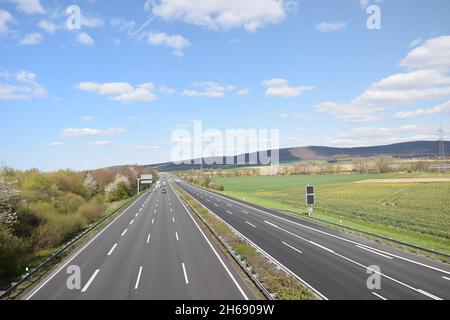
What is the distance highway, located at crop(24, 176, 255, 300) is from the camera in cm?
1542

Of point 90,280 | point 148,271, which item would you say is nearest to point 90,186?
point 148,271

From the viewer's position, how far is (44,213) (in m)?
35.8

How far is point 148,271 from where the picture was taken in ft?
62.6

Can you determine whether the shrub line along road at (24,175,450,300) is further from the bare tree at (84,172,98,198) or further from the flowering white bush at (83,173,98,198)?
the flowering white bush at (83,173,98,198)

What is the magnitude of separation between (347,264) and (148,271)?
1150 cm

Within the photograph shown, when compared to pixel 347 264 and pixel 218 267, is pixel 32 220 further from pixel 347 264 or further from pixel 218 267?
pixel 347 264

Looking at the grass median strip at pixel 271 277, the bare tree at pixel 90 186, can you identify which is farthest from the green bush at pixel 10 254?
the bare tree at pixel 90 186

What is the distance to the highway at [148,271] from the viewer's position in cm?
1542

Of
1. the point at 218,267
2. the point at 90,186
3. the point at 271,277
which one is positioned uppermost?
the point at 90,186

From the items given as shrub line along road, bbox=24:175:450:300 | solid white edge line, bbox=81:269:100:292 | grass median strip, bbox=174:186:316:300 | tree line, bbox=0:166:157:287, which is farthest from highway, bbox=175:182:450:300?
tree line, bbox=0:166:157:287

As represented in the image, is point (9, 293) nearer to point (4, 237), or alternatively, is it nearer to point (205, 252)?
point (4, 237)

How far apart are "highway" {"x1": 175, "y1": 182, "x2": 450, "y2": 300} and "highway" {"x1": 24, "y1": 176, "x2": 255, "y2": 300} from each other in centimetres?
390

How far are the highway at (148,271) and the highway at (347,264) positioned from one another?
390 cm

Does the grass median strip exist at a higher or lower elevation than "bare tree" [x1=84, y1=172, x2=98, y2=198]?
lower
